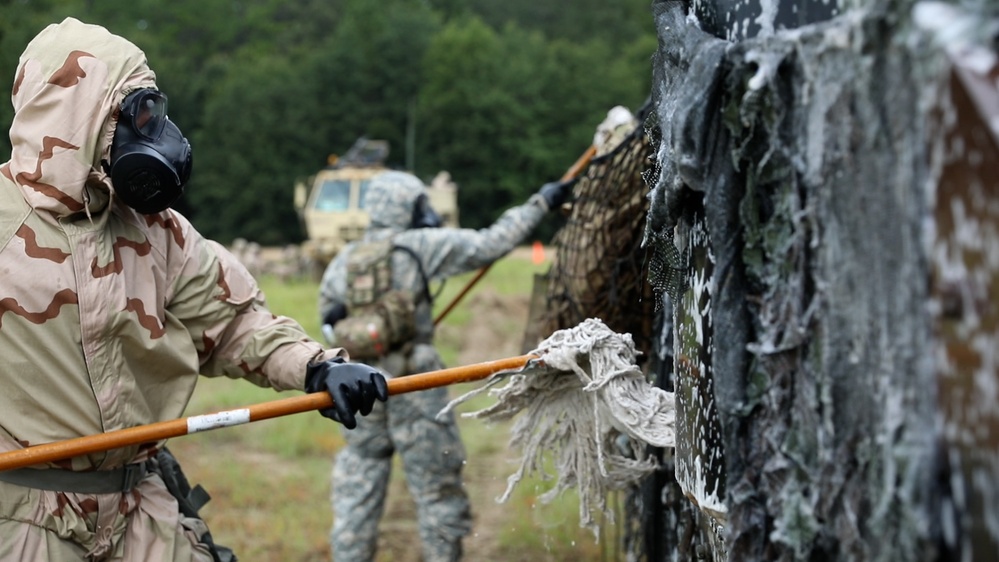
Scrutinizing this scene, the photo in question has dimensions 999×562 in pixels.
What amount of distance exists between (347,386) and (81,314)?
2.26ft

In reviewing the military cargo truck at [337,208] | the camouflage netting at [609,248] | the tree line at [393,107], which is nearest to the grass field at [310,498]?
the camouflage netting at [609,248]

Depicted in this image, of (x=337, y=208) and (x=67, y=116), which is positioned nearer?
(x=67, y=116)

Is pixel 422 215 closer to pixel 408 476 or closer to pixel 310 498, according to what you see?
pixel 408 476

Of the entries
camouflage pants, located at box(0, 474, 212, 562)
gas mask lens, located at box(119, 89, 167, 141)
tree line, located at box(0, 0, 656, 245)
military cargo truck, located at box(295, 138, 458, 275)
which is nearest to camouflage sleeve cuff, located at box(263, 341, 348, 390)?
camouflage pants, located at box(0, 474, 212, 562)

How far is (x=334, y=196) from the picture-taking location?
65.3 ft

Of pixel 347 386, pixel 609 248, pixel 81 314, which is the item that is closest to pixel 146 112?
pixel 81 314

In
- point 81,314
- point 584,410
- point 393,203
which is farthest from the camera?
point 393,203

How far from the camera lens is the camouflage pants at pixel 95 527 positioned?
2779mm

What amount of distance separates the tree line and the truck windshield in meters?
15.1

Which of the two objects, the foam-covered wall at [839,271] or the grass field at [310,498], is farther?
the grass field at [310,498]

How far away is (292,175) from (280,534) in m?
29.8

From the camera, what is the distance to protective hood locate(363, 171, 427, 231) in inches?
229

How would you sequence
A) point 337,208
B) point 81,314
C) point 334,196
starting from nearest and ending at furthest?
point 81,314
point 337,208
point 334,196

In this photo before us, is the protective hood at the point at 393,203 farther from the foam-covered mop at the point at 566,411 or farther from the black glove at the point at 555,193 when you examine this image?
the foam-covered mop at the point at 566,411
